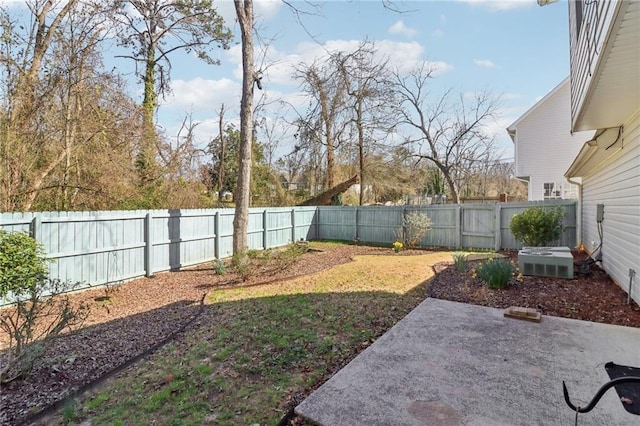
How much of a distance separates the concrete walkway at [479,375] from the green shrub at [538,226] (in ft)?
15.6

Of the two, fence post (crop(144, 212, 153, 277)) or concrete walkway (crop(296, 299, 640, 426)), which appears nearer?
concrete walkway (crop(296, 299, 640, 426))

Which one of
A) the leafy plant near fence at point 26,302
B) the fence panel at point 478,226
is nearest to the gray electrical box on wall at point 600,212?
the fence panel at point 478,226

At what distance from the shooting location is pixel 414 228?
11.0 m

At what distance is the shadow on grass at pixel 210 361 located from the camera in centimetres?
247

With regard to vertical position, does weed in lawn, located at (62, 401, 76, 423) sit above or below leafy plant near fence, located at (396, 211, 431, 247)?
below

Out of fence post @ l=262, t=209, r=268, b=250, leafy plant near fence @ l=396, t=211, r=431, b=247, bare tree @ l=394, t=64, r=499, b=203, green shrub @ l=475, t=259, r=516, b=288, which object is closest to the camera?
green shrub @ l=475, t=259, r=516, b=288

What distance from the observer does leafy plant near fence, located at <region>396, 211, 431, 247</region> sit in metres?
10.8

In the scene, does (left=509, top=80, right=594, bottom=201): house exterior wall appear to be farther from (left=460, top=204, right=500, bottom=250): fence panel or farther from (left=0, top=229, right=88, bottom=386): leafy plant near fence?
(left=0, top=229, right=88, bottom=386): leafy plant near fence

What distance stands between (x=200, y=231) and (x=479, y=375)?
23.1ft

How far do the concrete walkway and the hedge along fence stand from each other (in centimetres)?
519

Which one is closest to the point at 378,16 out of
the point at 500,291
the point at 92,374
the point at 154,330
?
the point at 500,291

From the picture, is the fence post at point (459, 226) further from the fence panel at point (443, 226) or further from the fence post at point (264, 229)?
the fence post at point (264, 229)

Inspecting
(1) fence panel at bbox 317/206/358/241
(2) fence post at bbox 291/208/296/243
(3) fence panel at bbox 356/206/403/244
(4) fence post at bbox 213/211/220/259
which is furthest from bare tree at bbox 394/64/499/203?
(4) fence post at bbox 213/211/220/259

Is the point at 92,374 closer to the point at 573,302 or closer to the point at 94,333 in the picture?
the point at 94,333
